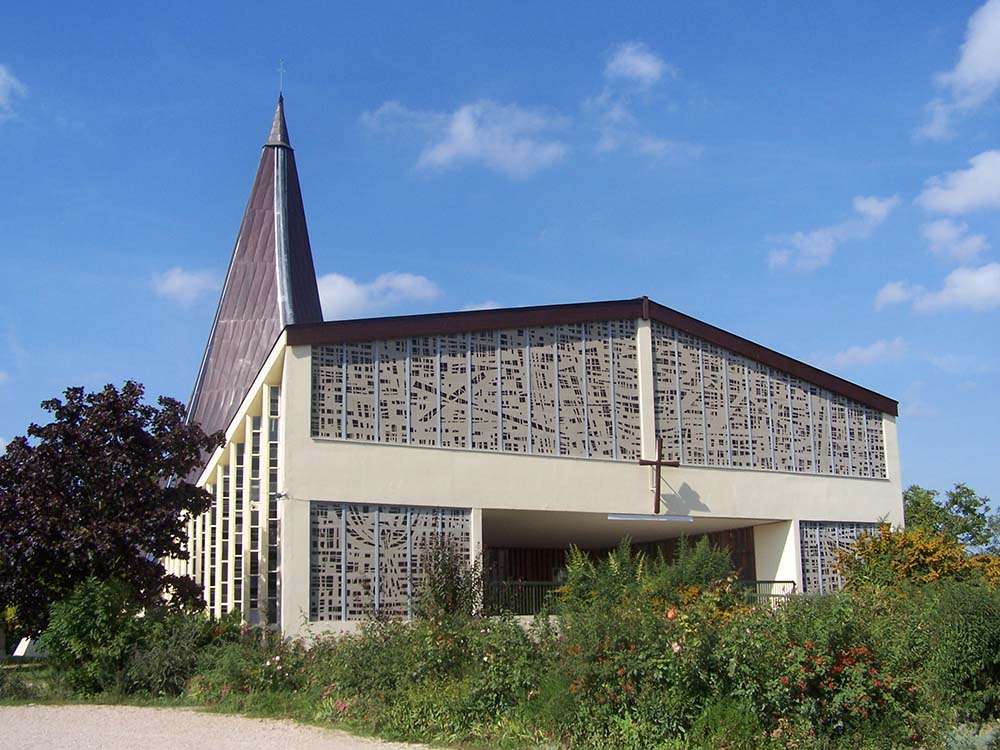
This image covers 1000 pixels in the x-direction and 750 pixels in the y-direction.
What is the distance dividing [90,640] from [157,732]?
175 inches

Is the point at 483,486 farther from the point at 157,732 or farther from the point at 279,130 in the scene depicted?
the point at 279,130

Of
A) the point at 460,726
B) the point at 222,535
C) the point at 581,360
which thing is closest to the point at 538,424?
the point at 581,360

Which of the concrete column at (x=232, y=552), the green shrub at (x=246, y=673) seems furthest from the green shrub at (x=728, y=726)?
the concrete column at (x=232, y=552)

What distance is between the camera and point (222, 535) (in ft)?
80.0

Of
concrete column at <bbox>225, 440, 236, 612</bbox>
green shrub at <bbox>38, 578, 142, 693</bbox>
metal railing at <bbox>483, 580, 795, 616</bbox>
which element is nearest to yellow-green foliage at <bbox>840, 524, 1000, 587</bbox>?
metal railing at <bbox>483, 580, 795, 616</bbox>

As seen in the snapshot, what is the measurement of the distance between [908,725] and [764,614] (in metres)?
1.58

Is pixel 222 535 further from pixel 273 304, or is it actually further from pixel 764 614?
pixel 764 614

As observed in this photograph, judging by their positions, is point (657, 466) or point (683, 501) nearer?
point (657, 466)

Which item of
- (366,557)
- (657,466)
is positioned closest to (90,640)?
(366,557)

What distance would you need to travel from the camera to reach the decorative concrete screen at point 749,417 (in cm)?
2370

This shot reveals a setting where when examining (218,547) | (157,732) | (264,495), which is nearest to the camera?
(157,732)

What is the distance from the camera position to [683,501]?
23172 mm

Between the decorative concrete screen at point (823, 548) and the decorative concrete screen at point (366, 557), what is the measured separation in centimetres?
901

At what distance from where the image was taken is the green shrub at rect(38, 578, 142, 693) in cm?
1552
